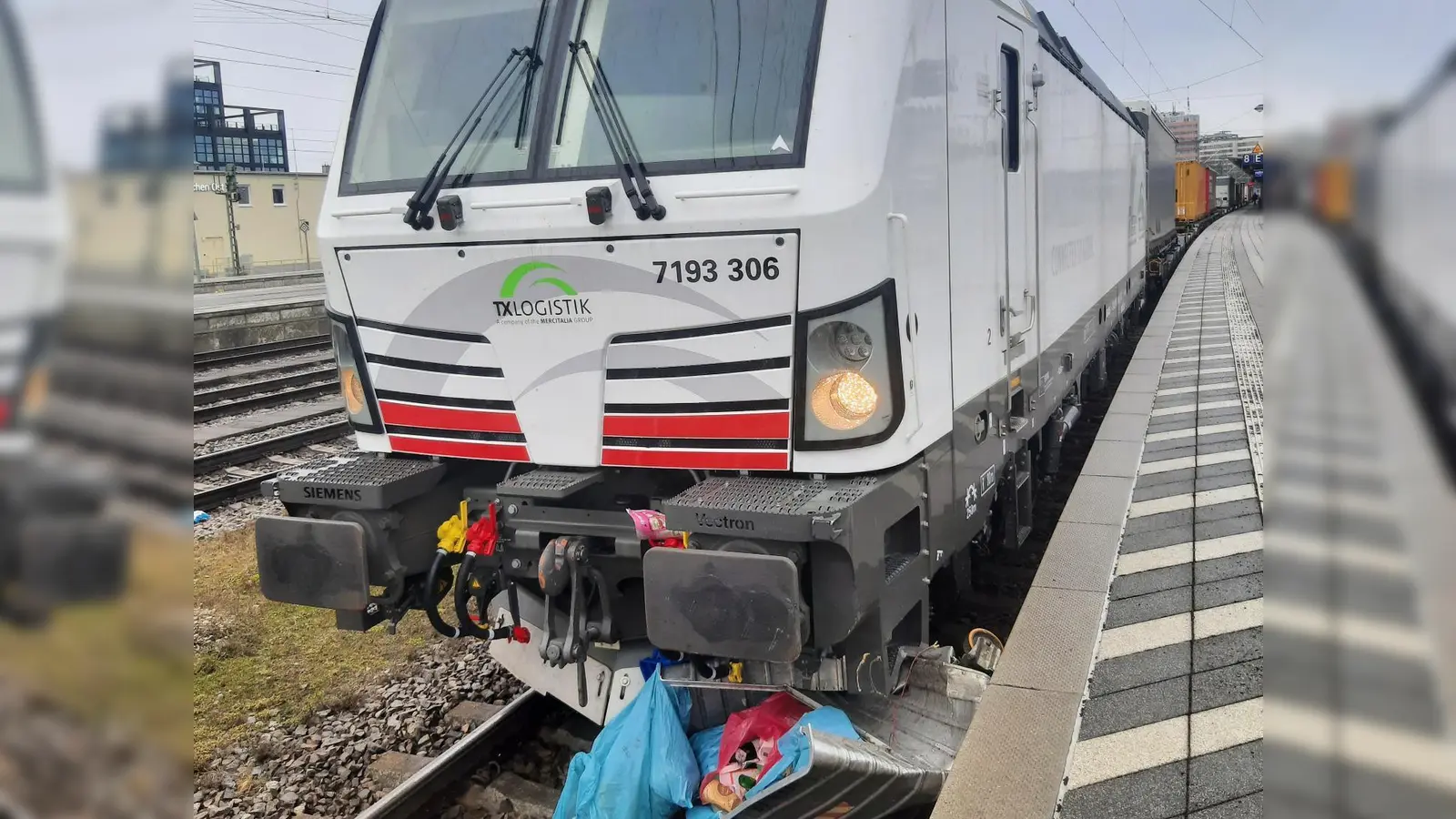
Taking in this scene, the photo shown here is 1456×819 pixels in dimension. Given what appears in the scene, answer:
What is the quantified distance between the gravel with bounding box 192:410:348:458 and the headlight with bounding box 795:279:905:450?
6943mm

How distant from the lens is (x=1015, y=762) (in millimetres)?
3205

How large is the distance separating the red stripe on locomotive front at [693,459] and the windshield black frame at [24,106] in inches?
107

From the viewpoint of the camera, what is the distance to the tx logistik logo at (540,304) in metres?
3.66

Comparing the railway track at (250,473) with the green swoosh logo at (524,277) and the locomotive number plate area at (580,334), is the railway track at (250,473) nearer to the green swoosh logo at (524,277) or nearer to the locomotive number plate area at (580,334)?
the locomotive number plate area at (580,334)

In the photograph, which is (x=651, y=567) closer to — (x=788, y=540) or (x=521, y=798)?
(x=788, y=540)

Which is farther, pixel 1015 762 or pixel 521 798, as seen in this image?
pixel 521 798

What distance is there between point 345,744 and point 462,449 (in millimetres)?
1494

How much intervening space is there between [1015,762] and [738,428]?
4.38 feet

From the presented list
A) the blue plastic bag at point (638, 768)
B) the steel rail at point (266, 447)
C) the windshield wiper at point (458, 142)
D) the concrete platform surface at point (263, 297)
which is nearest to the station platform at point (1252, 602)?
the blue plastic bag at point (638, 768)

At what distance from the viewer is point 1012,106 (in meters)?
4.95

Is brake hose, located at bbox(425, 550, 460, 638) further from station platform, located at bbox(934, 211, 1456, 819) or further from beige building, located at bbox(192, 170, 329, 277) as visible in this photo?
beige building, located at bbox(192, 170, 329, 277)

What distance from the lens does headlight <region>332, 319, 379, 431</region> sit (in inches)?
165

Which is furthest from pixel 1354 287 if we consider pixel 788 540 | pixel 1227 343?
pixel 1227 343


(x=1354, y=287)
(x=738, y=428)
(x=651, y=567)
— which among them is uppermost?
(x=1354, y=287)
